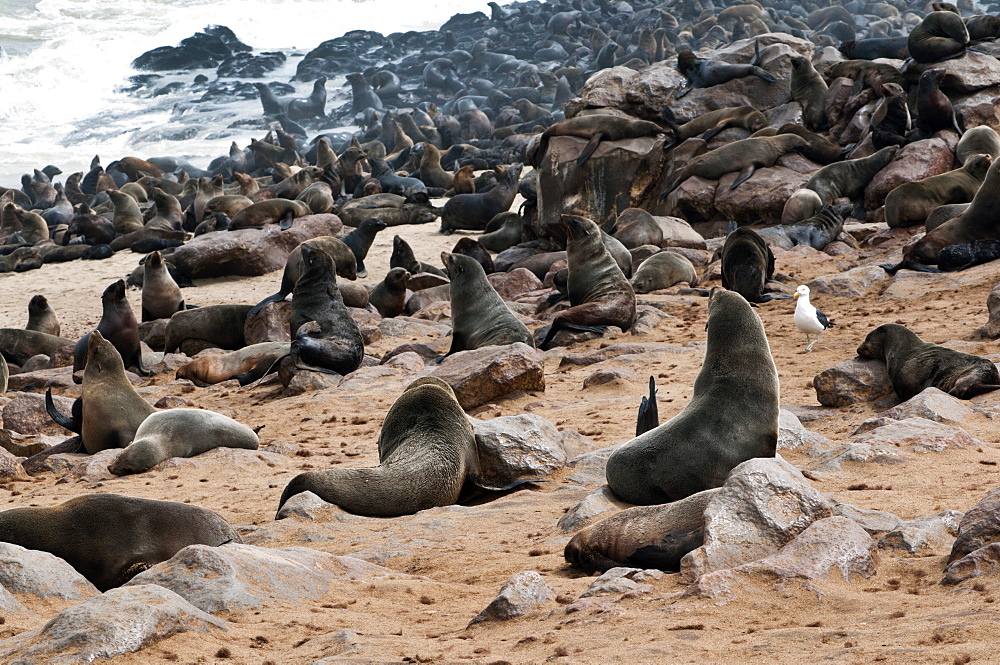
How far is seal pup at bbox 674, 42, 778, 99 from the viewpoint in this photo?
1847cm

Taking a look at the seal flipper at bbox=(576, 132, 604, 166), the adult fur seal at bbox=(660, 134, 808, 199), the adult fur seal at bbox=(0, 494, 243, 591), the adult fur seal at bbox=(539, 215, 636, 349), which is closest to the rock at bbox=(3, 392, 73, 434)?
the adult fur seal at bbox=(539, 215, 636, 349)

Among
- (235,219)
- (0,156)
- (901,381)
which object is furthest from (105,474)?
(0,156)

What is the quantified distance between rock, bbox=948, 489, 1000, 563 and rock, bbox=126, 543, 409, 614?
6.78ft

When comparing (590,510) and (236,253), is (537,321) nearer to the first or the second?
(590,510)

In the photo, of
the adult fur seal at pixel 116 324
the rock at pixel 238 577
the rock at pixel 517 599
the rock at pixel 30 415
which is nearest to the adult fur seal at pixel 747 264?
the adult fur seal at pixel 116 324

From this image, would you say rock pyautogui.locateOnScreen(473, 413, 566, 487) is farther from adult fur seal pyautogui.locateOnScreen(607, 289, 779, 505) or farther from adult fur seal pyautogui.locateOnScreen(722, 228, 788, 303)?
adult fur seal pyautogui.locateOnScreen(722, 228, 788, 303)

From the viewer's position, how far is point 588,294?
10195 mm

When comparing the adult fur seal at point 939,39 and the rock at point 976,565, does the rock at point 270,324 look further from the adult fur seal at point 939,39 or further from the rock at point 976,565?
the adult fur seal at point 939,39

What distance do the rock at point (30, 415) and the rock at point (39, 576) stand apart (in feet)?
16.7

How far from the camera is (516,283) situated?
44.3 ft

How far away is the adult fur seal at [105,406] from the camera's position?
7246 mm

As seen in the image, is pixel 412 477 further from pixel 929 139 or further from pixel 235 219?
pixel 235 219

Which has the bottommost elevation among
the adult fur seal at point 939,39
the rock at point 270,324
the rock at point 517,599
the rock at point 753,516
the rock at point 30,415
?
the rock at point 270,324

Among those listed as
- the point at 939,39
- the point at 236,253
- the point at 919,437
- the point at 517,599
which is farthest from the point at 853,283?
the point at 236,253
